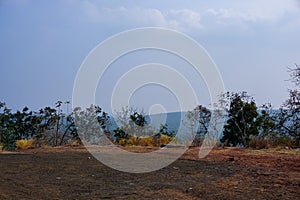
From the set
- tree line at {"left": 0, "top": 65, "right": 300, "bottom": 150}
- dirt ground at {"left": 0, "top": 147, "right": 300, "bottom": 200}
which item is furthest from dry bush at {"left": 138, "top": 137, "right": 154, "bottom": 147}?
dirt ground at {"left": 0, "top": 147, "right": 300, "bottom": 200}

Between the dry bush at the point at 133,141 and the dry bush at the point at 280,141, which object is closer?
the dry bush at the point at 280,141

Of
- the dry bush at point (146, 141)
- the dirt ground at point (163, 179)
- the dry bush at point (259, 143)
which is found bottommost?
the dirt ground at point (163, 179)

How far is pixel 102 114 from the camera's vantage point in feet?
54.8

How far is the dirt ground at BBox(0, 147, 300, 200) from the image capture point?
500cm

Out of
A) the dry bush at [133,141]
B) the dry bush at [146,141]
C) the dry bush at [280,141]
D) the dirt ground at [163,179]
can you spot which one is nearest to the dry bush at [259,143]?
the dry bush at [280,141]

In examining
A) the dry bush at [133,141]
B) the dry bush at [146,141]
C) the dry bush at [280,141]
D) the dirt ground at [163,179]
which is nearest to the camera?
the dirt ground at [163,179]

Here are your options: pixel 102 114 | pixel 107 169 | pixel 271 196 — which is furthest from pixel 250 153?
pixel 102 114

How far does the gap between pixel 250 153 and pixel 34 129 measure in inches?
383

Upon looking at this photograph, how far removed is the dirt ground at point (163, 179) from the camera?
5004 mm

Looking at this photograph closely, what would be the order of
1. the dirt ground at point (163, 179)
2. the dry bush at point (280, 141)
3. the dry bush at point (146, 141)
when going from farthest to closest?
the dry bush at point (146, 141)
the dry bush at point (280, 141)
the dirt ground at point (163, 179)

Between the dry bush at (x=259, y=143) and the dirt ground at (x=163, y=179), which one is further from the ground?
the dry bush at (x=259, y=143)

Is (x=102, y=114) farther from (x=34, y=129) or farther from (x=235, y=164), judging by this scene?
(x=235, y=164)

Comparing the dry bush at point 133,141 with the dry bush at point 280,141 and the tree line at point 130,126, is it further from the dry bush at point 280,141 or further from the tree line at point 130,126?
the dry bush at point 280,141

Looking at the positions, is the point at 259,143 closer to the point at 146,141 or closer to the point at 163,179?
the point at 146,141
